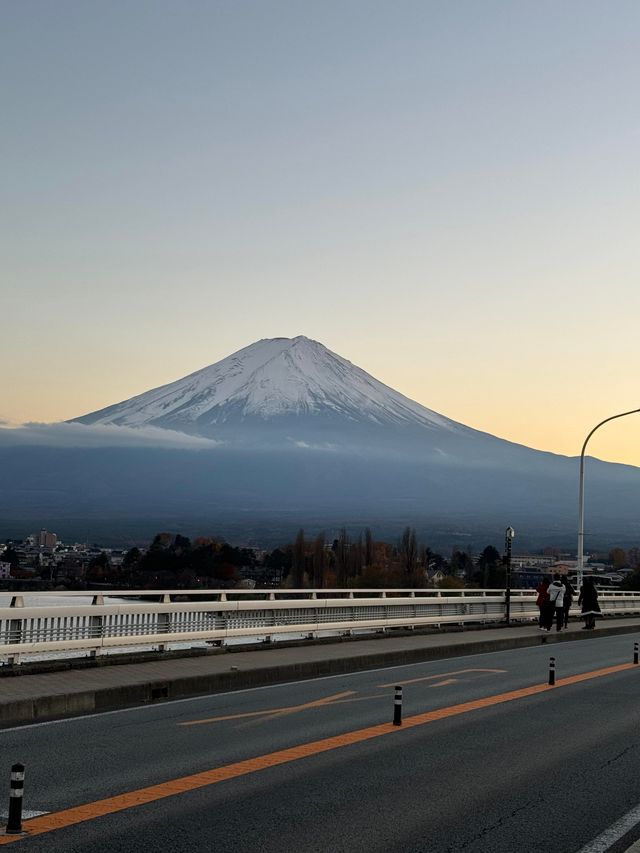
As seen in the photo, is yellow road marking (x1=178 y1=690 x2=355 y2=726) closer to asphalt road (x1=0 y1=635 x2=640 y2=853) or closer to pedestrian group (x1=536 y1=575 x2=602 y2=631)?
asphalt road (x1=0 y1=635 x2=640 y2=853)

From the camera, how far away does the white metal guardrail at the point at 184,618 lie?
16.5 meters

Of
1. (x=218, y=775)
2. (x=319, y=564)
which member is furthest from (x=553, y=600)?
(x=319, y=564)

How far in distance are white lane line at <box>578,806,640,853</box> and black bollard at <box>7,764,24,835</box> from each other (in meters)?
3.76

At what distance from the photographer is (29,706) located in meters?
13.4

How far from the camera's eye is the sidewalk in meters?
13.9

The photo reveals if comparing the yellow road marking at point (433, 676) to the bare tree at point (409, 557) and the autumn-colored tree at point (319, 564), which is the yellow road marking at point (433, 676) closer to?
the autumn-colored tree at point (319, 564)

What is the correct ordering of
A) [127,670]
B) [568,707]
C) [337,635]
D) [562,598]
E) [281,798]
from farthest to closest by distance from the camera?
[562,598] < [337,635] < [127,670] < [568,707] < [281,798]

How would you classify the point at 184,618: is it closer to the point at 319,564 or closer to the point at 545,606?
the point at 545,606

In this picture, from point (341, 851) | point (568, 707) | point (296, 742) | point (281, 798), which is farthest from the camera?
point (568, 707)

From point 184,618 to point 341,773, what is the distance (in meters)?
10.9

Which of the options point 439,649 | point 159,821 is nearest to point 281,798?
point 159,821

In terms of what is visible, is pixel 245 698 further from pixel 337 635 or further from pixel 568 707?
pixel 337 635

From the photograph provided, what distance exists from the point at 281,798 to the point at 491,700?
7.53 metres

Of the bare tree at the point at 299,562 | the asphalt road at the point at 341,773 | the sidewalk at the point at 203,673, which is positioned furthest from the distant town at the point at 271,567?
the asphalt road at the point at 341,773
